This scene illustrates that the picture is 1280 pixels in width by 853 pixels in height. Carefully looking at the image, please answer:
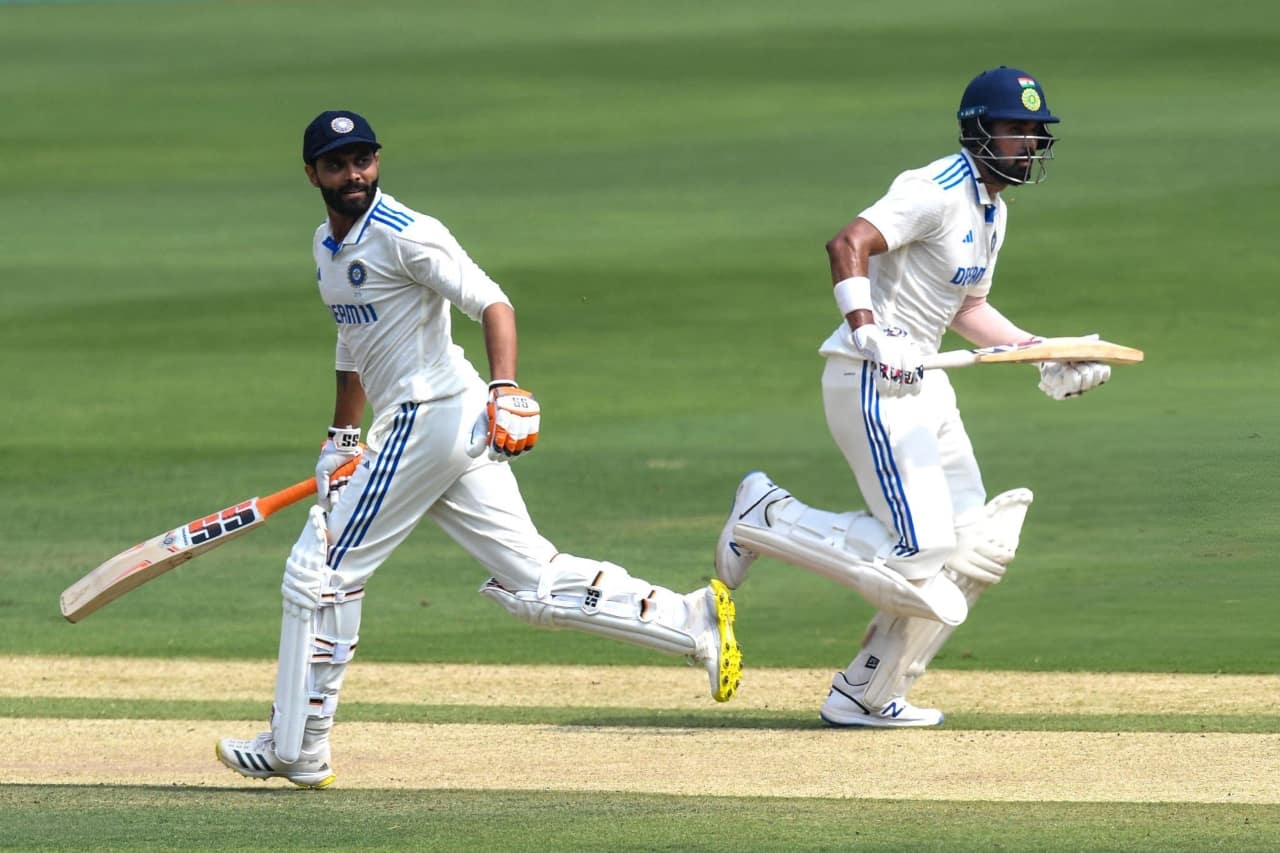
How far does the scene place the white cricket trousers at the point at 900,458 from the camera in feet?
20.9

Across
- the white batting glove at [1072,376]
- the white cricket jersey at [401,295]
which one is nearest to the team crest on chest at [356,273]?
the white cricket jersey at [401,295]

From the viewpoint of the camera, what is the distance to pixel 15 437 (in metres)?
13.7

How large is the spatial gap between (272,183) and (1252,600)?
13768 mm

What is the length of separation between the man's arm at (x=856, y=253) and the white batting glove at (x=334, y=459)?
1.45 meters

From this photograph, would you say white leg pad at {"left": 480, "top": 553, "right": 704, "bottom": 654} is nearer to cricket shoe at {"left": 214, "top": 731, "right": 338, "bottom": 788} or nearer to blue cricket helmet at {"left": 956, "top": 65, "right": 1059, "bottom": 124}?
cricket shoe at {"left": 214, "top": 731, "right": 338, "bottom": 788}

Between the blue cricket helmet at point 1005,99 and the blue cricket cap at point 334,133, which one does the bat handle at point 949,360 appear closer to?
the blue cricket helmet at point 1005,99

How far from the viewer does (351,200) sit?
18.6ft

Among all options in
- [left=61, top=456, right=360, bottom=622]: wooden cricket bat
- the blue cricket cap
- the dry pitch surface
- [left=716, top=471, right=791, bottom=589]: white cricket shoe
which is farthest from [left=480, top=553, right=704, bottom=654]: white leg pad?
the blue cricket cap

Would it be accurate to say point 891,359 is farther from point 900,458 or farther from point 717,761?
point 717,761

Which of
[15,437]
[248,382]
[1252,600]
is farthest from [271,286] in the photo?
[1252,600]

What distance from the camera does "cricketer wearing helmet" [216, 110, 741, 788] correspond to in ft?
18.5

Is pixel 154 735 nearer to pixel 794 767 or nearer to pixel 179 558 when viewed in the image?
pixel 179 558

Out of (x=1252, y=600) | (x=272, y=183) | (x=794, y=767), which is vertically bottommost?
(x=272, y=183)

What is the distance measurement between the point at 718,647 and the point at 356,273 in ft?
4.62
